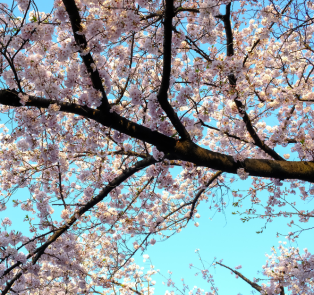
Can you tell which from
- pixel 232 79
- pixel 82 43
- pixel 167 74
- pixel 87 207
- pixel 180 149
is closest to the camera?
pixel 82 43

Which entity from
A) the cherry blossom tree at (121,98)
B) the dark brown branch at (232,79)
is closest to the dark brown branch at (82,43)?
the cherry blossom tree at (121,98)

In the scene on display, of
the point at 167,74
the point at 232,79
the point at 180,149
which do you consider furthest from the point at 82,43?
the point at 232,79

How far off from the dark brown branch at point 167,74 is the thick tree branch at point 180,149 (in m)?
0.22

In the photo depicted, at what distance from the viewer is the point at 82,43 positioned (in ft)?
10.1

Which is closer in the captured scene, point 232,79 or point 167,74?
point 167,74

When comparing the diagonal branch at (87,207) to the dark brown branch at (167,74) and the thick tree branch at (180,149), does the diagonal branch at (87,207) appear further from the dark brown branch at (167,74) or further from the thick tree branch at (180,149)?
the dark brown branch at (167,74)

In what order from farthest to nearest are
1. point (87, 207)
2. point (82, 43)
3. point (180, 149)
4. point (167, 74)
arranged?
point (87, 207) → point (180, 149) → point (167, 74) → point (82, 43)

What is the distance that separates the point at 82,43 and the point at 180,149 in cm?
198

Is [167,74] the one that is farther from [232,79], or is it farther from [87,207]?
[87,207]

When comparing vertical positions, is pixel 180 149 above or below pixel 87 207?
above

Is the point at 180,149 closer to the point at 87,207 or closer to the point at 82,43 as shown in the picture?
the point at 82,43

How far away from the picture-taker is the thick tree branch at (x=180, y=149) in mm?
3344

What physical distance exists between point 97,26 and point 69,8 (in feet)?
1.27

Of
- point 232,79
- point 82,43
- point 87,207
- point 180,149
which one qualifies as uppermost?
point 232,79
